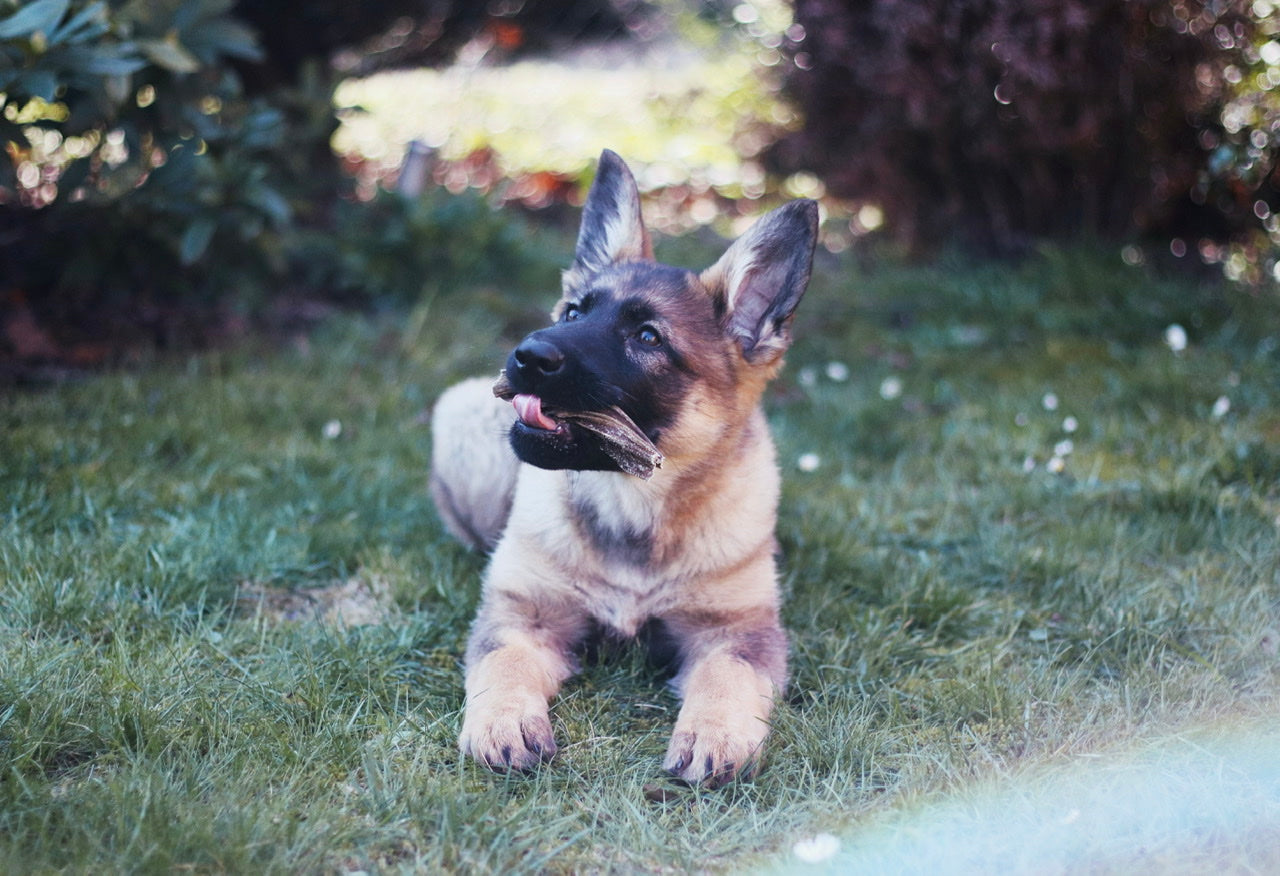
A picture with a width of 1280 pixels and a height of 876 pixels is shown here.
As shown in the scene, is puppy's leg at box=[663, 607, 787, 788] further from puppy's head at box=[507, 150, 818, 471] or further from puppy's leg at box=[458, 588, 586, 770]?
puppy's head at box=[507, 150, 818, 471]

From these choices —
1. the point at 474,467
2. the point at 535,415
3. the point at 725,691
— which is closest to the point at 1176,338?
the point at 474,467

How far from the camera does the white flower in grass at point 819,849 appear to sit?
6.61 ft

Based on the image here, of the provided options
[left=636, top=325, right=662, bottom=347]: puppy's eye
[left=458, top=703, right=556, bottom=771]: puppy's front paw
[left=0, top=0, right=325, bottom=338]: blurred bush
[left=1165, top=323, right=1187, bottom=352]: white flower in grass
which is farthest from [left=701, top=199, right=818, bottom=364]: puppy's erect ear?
[left=1165, top=323, right=1187, bottom=352]: white flower in grass

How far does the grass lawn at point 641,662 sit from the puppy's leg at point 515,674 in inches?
2.5

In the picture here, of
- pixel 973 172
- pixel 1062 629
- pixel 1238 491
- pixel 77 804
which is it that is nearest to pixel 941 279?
pixel 973 172

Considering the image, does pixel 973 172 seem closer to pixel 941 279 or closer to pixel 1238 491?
A: pixel 941 279

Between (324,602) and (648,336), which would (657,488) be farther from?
(324,602)

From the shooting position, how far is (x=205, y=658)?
2730mm

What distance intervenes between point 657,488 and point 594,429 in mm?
370

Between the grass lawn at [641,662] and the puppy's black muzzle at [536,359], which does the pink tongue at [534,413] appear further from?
the grass lawn at [641,662]

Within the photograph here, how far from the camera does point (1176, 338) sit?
17.1ft

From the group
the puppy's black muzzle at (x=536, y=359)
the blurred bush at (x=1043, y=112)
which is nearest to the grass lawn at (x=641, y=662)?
the puppy's black muzzle at (x=536, y=359)

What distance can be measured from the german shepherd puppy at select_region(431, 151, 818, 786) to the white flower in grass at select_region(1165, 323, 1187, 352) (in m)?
3.05

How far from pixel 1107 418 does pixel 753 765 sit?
321 cm
